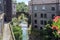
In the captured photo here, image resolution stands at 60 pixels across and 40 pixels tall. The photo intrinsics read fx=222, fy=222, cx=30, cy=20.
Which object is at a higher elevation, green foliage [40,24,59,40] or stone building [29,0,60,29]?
stone building [29,0,60,29]

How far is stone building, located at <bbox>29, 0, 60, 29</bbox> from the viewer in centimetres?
4225

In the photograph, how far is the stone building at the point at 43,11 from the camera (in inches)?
1663

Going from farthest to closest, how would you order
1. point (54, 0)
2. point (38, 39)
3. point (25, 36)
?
point (54, 0) < point (25, 36) < point (38, 39)

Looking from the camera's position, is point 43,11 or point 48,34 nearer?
point 48,34

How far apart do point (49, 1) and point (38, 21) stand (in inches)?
185

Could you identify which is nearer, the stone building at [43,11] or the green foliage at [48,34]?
the green foliage at [48,34]

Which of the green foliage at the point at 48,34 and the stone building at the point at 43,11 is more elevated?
the stone building at the point at 43,11

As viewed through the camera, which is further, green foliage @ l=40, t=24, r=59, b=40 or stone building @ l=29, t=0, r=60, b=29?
stone building @ l=29, t=0, r=60, b=29

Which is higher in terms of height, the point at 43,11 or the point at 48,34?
the point at 43,11

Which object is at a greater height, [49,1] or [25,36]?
[49,1]

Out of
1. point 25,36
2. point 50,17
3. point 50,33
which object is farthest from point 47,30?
point 50,17

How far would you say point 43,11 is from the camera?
44.0m

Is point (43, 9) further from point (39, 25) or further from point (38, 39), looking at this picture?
point (38, 39)

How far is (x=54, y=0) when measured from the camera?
4203 centimetres
